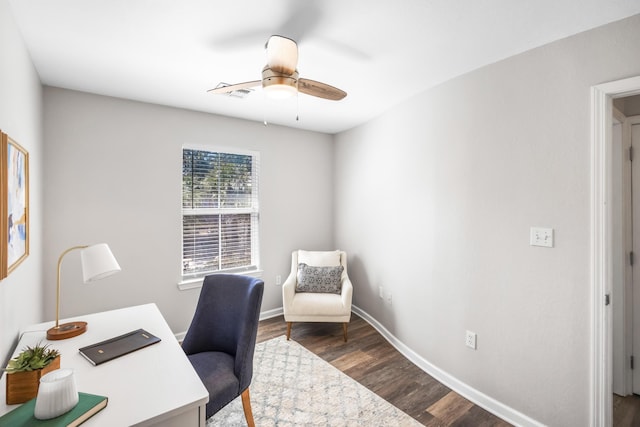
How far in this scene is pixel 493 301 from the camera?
2031 millimetres

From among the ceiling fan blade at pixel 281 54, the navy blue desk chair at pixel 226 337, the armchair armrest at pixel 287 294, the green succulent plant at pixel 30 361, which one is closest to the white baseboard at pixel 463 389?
the armchair armrest at pixel 287 294

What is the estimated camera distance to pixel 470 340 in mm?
2162

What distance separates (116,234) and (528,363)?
3428 millimetres

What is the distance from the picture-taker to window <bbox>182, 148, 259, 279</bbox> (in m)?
3.11

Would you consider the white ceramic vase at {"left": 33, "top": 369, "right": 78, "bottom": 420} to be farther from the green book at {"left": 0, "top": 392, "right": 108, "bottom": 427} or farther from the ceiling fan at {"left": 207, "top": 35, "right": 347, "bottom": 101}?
the ceiling fan at {"left": 207, "top": 35, "right": 347, "bottom": 101}

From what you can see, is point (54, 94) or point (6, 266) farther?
point (54, 94)

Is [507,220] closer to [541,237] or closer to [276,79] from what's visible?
[541,237]

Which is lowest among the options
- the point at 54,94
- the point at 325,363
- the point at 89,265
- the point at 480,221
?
the point at 325,363

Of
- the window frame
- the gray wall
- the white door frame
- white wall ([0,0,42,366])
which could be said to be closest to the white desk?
white wall ([0,0,42,366])

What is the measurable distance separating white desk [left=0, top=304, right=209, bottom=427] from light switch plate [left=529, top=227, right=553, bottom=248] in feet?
6.55

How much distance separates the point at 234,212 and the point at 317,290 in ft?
4.34

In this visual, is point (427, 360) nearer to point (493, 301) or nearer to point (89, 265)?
point (493, 301)

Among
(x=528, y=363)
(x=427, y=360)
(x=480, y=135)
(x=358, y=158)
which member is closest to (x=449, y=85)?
(x=480, y=135)

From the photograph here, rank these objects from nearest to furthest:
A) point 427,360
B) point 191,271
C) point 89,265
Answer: point 89,265, point 427,360, point 191,271
